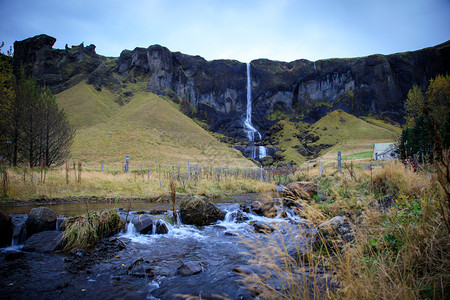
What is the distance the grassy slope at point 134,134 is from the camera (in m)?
43.9

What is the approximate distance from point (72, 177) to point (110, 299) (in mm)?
16025

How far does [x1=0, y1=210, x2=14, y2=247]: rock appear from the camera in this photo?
21.4 ft

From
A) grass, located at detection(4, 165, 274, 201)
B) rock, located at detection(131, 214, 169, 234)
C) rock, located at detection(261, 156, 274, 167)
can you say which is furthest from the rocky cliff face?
rock, located at detection(131, 214, 169, 234)

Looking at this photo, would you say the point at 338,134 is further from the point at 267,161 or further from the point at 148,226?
the point at 148,226

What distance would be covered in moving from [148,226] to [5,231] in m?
4.06

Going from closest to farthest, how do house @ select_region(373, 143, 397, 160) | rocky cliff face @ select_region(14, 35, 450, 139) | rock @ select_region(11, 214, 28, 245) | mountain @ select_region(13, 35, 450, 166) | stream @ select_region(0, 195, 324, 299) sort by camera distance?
stream @ select_region(0, 195, 324, 299) → rock @ select_region(11, 214, 28, 245) → house @ select_region(373, 143, 397, 160) → mountain @ select_region(13, 35, 450, 166) → rocky cliff face @ select_region(14, 35, 450, 139)

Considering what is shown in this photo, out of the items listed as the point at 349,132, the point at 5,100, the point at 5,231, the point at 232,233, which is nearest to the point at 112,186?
the point at 5,231

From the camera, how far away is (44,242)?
6508 millimetres

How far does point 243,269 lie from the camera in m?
4.94

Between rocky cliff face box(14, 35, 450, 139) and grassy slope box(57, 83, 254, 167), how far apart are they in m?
16.3

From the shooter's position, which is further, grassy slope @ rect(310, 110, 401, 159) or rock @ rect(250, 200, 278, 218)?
grassy slope @ rect(310, 110, 401, 159)

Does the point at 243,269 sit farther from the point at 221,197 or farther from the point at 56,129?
the point at 56,129

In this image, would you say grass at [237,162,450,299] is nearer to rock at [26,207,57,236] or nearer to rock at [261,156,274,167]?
rock at [26,207,57,236]

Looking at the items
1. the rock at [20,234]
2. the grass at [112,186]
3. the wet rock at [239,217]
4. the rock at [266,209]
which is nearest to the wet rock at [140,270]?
the rock at [20,234]
